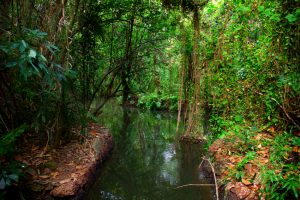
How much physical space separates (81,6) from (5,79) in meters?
2.67

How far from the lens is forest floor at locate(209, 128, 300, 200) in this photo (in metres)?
3.83

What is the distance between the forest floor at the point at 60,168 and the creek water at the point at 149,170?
1.46 ft

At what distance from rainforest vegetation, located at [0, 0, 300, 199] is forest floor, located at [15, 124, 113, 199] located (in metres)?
0.24

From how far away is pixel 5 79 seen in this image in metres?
4.55

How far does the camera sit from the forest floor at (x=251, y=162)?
3829 millimetres

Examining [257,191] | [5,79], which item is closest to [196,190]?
[257,191]

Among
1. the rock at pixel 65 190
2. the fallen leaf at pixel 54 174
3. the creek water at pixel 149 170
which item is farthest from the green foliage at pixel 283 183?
the fallen leaf at pixel 54 174

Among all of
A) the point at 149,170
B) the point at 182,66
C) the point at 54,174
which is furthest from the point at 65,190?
the point at 182,66

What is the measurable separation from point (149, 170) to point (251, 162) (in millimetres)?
2890

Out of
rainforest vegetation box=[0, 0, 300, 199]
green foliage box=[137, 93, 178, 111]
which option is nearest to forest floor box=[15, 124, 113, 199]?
rainforest vegetation box=[0, 0, 300, 199]

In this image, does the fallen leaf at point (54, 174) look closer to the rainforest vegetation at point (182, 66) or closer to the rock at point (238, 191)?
the rainforest vegetation at point (182, 66)

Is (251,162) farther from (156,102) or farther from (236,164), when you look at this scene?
(156,102)

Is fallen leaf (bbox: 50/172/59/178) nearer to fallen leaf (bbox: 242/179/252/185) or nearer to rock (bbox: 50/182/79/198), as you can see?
rock (bbox: 50/182/79/198)

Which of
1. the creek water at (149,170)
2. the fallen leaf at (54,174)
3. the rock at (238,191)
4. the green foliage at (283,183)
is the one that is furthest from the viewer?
the creek water at (149,170)
